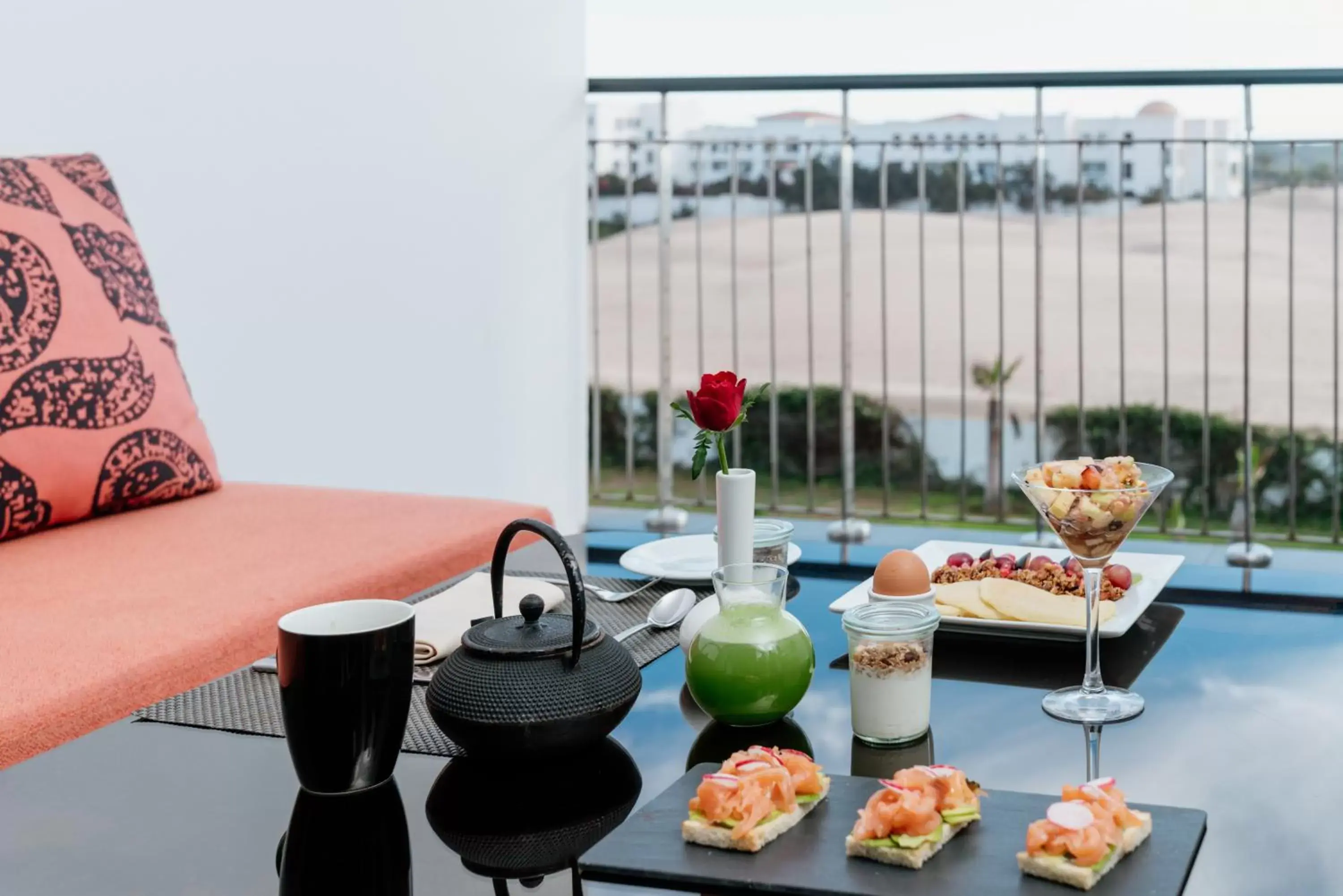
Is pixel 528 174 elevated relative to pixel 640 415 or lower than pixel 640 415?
elevated

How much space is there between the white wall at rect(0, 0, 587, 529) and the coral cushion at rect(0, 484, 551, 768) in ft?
2.17

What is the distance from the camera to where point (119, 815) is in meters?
0.87

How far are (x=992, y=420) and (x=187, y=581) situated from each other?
760 cm

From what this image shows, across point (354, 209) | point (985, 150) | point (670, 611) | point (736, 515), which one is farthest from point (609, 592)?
point (985, 150)

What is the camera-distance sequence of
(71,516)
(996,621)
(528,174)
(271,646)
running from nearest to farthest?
(996,621)
(271,646)
(71,516)
(528,174)


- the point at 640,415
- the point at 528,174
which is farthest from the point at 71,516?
the point at 640,415

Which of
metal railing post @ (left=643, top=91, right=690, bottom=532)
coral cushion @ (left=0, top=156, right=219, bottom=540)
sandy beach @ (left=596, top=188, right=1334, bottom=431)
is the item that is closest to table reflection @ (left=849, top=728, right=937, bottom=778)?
coral cushion @ (left=0, top=156, right=219, bottom=540)

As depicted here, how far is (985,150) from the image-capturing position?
7.53m

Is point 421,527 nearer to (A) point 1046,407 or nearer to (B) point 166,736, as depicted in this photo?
(B) point 166,736

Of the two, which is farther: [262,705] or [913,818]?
[262,705]

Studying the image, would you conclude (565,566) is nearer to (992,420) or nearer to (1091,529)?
(1091,529)

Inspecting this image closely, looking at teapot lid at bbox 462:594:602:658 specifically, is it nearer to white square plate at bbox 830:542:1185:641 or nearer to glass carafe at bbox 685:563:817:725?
glass carafe at bbox 685:563:817:725

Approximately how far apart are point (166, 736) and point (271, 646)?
39cm

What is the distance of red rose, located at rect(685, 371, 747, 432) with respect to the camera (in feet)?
3.62
